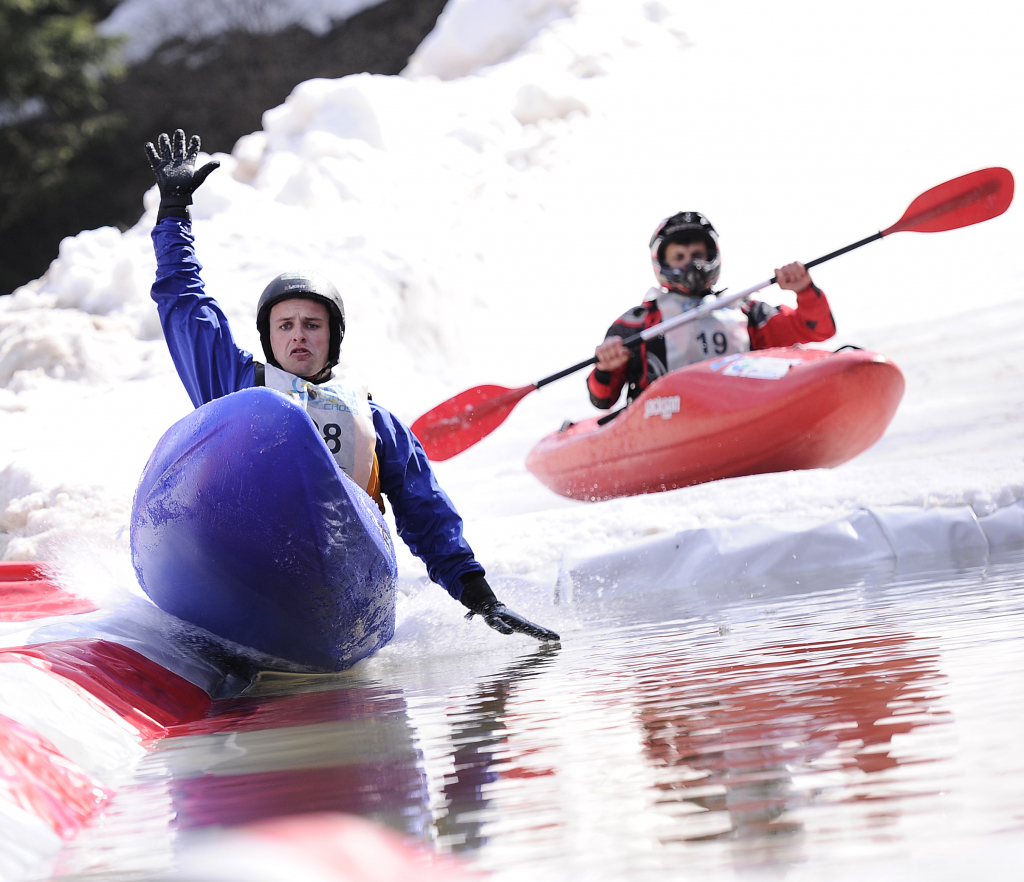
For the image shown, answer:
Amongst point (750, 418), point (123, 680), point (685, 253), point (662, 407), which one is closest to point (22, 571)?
point (123, 680)

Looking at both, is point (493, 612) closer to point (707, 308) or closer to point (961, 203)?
point (707, 308)

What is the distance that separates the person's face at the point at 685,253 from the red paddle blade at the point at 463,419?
847mm

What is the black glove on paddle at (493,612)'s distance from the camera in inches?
105

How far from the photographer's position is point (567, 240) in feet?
35.5

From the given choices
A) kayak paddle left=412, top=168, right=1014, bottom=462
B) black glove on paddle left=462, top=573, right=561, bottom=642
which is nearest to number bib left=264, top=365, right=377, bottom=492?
black glove on paddle left=462, top=573, right=561, bottom=642

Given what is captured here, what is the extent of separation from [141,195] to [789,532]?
1510 cm

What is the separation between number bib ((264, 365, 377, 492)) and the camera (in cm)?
266

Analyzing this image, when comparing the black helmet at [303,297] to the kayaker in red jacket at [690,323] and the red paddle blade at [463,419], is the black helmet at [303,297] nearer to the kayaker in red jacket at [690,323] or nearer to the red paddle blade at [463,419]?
the red paddle blade at [463,419]

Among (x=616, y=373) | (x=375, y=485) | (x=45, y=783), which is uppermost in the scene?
(x=616, y=373)

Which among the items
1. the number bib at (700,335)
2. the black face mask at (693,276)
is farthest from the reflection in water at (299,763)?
the black face mask at (693,276)

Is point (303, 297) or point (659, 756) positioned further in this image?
point (303, 297)

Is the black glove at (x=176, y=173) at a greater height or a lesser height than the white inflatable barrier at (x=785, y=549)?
greater

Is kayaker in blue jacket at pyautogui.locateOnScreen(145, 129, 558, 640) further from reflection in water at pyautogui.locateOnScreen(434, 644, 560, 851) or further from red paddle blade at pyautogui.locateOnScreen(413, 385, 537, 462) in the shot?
red paddle blade at pyautogui.locateOnScreen(413, 385, 537, 462)

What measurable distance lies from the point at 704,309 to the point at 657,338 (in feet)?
1.32
